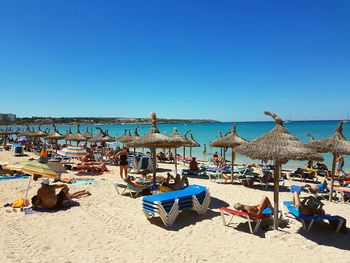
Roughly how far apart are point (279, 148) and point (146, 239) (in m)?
3.06

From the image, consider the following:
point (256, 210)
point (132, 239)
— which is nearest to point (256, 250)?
point (256, 210)

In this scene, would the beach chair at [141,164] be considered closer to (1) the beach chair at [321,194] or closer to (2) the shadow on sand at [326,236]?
(1) the beach chair at [321,194]

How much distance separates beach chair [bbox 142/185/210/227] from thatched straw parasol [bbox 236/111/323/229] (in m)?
1.47

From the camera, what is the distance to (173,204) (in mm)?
5883

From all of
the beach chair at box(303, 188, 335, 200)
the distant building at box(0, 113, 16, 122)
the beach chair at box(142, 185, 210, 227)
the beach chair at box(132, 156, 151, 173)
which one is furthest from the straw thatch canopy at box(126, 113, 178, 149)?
the distant building at box(0, 113, 16, 122)

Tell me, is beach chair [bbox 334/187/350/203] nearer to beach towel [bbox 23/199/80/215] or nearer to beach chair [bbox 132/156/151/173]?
beach towel [bbox 23/199/80/215]

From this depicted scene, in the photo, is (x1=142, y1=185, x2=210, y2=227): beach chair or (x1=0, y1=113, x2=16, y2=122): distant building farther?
(x1=0, y1=113, x2=16, y2=122): distant building

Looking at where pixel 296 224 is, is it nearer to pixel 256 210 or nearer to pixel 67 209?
pixel 256 210

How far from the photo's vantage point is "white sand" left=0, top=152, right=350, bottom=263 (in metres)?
4.46

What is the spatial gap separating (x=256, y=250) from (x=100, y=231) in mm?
2897

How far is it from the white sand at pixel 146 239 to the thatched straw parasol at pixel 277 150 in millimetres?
915

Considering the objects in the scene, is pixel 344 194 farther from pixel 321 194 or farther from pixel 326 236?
pixel 326 236

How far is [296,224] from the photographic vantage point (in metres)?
6.04

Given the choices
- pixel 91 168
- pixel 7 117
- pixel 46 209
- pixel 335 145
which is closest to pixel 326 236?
pixel 335 145
